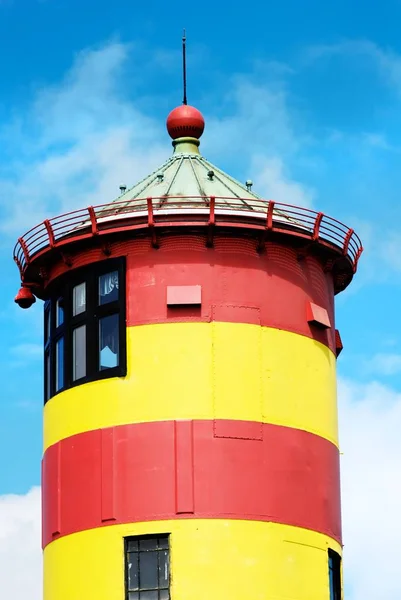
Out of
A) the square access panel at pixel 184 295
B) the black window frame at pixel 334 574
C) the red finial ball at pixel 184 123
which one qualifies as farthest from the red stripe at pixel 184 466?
the red finial ball at pixel 184 123

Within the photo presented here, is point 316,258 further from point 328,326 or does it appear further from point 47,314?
point 47,314

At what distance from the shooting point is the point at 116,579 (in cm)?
4794

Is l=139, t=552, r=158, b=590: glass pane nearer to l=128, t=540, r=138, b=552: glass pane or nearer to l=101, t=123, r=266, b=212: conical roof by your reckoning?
l=128, t=540, r=138, b=552: glass pane

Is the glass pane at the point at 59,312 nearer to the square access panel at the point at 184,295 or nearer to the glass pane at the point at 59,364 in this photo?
the glass pane at the point at 59,364

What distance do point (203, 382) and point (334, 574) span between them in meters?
6.73

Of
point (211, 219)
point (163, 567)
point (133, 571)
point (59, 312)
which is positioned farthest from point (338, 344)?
point (133, 571)

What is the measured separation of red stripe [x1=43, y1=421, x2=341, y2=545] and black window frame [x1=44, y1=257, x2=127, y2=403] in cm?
182

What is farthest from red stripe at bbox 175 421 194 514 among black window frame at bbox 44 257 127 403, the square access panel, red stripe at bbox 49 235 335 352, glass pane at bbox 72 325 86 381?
glass pane at bbox 72 325 86 381

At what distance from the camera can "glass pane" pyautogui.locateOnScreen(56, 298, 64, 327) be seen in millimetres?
52219

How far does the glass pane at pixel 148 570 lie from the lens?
47819mm

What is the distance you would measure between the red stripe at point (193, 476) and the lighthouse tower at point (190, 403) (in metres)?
0.04

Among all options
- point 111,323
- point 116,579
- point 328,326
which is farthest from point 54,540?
point 328,326

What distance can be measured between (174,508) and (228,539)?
1.66 metres

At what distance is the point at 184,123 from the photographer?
55.4 metres
